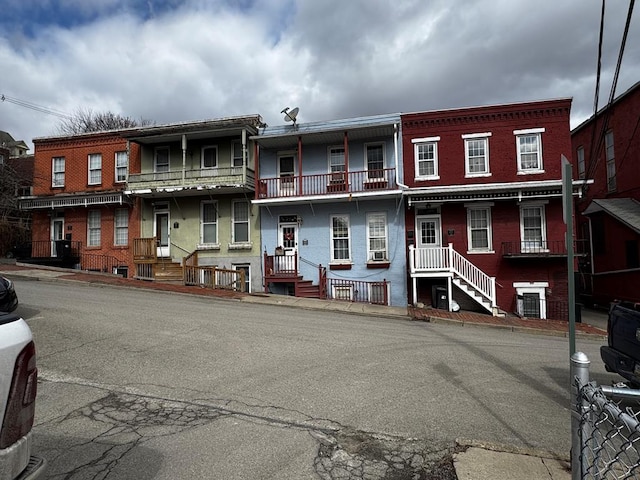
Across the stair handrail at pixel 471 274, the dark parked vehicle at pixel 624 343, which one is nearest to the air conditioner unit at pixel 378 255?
the stair handrail at pixel 471 274

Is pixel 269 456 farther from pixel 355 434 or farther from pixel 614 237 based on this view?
pixel 614 237

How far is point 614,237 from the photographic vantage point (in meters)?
20.1

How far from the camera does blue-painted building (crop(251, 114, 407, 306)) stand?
57.7 ft

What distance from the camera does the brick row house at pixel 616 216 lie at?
749 inches

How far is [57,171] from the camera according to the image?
22453 mm

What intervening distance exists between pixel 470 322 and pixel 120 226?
17718 mm

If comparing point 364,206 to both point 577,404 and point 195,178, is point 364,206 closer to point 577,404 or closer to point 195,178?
point 195,178

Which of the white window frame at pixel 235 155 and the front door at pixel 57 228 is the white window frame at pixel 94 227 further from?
the white window frame at pixel 235 155

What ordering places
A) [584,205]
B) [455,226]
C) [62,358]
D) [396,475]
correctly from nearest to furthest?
[396,475]
[62,358]
[455,226]
[584,205]

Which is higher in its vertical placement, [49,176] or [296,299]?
[49,176]

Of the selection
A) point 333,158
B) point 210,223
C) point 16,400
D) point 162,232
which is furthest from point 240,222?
point 16,400

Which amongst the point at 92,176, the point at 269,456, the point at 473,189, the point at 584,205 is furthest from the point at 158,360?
the point at 584,205

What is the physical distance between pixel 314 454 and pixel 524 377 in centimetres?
450

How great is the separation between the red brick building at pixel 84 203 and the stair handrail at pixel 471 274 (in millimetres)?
15514
